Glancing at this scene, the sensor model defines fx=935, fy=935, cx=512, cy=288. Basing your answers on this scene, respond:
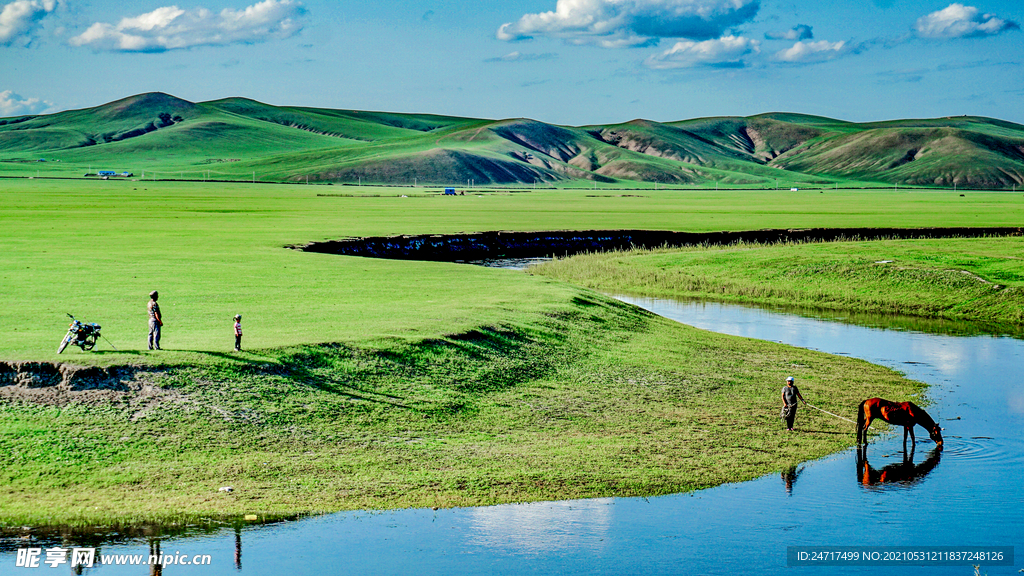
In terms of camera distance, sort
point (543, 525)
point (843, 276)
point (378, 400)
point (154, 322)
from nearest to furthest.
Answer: point (543, 525) → point (154, 322) → point (378, 400) → point (843, 276)

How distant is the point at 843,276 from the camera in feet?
194

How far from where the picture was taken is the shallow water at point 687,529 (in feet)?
52.7

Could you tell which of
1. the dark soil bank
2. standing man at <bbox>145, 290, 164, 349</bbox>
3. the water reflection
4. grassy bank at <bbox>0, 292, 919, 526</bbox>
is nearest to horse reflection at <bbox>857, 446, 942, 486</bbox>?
grassy bank at <bbox>0, 292, 919, 526</bbox>

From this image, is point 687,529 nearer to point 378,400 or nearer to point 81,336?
point 378,400

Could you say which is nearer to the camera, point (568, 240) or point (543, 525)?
point (543, 525)

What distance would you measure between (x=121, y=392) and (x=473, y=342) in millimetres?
11229

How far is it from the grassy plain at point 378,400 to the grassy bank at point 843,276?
17.7 m

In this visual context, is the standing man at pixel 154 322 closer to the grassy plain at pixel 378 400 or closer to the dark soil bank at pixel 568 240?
the grassy plain at pixel 378 400

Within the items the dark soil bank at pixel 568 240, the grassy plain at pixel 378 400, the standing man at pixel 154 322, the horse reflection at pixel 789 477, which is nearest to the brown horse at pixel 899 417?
the grassy plain at pixel 378 400

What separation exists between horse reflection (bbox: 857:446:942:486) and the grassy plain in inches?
56.0

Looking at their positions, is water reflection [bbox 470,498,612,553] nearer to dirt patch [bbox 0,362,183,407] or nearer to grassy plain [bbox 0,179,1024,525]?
grassy plain [bbox 0,179,1024,525]

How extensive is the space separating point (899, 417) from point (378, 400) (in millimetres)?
13051

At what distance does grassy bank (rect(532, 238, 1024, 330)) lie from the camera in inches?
2034

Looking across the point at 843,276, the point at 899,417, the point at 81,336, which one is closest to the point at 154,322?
the point at 81,336
